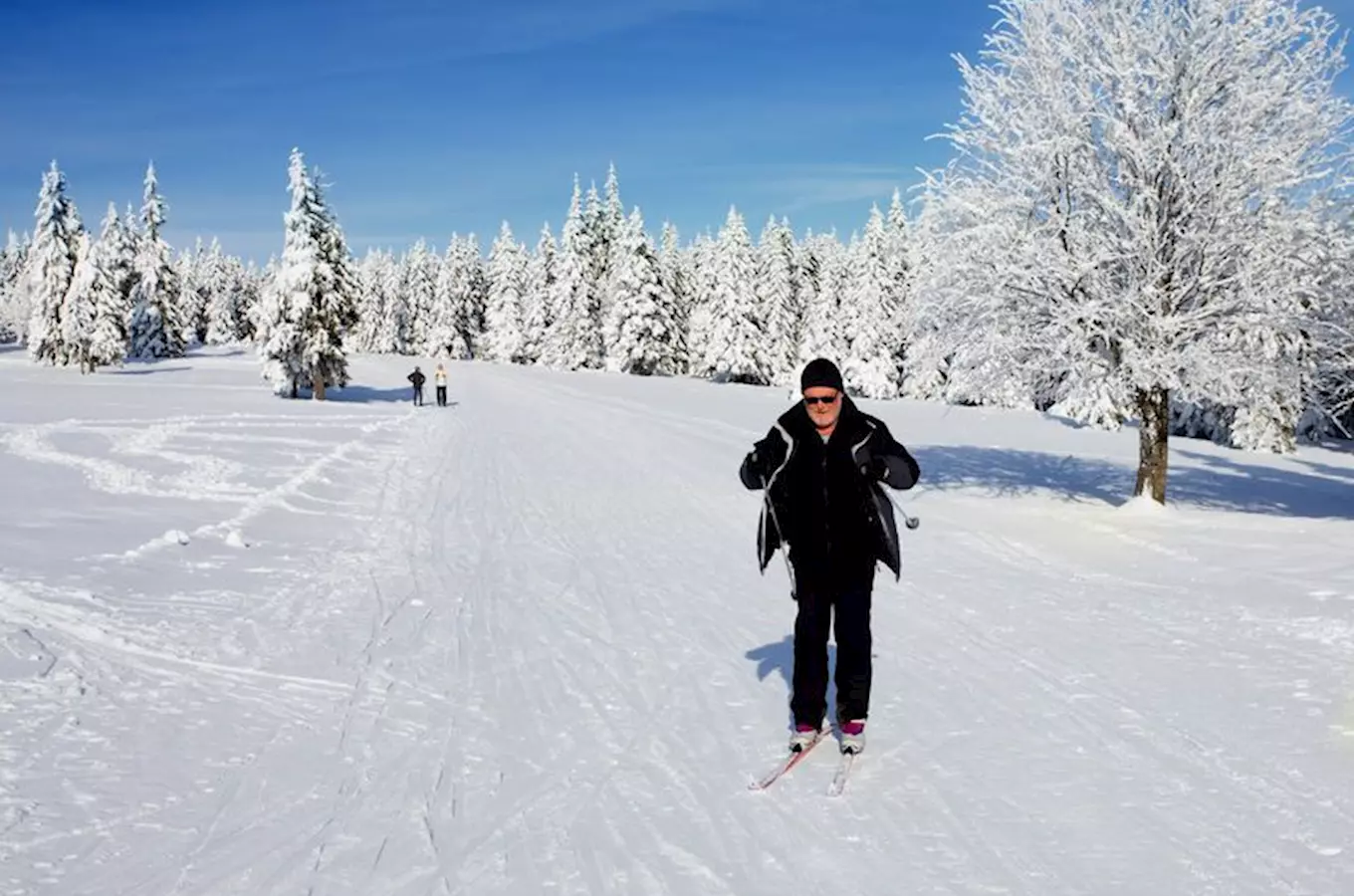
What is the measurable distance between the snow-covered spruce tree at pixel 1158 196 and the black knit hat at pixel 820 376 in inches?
377

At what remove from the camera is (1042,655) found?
7.30 meters

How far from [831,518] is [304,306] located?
44.8 meters

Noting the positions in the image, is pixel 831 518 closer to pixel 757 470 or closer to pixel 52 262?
pixel 757 470

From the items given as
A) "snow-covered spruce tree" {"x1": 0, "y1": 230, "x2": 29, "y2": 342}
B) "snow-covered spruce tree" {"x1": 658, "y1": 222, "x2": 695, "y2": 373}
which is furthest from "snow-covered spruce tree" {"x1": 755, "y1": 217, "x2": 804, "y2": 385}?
"snow-covered spruce tree" {"x1": 0, "y1": 230, "x2": 29, "y2": 342}

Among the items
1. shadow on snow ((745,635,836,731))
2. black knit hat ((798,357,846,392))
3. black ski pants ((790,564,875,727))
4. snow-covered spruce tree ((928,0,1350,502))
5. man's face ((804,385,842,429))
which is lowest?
shadow on snow ((745,635,836,731))

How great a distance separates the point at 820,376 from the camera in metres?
5.02

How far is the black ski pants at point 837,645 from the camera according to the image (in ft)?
17.3

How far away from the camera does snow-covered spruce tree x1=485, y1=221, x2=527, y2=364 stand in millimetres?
98000

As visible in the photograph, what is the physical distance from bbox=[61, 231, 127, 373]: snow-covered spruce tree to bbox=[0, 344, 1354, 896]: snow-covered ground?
55.5 m

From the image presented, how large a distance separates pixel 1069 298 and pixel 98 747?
41.9 ft

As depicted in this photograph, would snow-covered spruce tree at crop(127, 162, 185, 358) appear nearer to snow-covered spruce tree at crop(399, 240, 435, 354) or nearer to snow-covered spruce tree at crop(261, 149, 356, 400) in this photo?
snow-covered spruce tree at crop(399, 240, 435, 354)

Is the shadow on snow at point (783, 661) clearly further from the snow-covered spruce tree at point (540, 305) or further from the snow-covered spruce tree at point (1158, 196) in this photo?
the snow-covered spruce tree at point (540, 305)

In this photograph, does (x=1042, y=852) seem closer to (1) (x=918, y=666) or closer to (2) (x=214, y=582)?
(1) (x=918, y=666)

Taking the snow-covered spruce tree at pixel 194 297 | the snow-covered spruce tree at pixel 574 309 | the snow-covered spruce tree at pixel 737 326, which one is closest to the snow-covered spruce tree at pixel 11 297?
the snow-covered spruce tree at pixel 194 297
